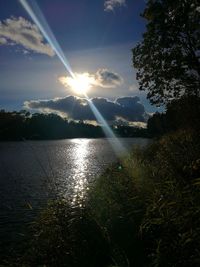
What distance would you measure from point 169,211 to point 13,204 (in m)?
20.6

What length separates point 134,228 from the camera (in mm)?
10008

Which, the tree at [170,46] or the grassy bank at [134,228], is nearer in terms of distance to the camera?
the grassy bank at [134,228]

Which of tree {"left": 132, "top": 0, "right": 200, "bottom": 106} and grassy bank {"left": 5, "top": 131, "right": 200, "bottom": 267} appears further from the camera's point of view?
tree {"left": 132, "top": 0, "right": 200, "bottom": 106}

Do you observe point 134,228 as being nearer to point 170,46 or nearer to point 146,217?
point 146,217

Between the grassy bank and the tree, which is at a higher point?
the tree

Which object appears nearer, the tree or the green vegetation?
the green vegetation

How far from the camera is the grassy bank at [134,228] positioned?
650cm

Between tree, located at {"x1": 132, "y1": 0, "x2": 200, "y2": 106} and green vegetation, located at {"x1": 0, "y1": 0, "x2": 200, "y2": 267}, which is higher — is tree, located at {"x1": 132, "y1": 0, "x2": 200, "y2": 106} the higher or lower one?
the higher one

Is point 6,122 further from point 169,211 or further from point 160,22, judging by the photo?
point 160,22

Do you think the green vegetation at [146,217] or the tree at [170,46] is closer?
the green vegetation at [146,217]

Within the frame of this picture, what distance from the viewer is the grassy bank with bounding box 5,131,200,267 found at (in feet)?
21.3

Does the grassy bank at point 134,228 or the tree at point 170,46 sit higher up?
the tree at point 170,46

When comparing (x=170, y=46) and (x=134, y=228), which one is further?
(x=170, y=46)

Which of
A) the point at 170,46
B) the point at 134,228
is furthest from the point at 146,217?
the point at 170,46
